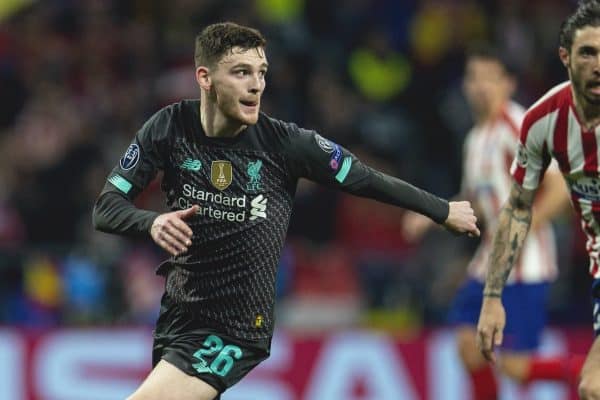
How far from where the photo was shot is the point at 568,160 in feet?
18.9

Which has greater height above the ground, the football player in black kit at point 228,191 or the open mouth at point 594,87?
the open mouth at point 594,87

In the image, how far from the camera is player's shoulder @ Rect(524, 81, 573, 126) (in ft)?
18.9

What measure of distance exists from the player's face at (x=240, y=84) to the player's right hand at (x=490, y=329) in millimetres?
1308

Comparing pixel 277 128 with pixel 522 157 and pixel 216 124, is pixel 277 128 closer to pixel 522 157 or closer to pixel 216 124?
pixel 216 124

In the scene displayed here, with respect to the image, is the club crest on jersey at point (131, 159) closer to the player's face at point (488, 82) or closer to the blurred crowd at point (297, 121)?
the player's face at point (488, 82)

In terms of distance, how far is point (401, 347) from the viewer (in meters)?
9.69

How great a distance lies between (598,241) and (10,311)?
6037 millimetres

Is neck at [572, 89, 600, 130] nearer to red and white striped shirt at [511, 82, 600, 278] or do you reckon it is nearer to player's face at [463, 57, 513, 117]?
red and white striped shirt at [511, 82, 600, 278]

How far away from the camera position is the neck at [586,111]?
5.61m

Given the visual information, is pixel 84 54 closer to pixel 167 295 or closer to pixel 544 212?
pixel 544 212

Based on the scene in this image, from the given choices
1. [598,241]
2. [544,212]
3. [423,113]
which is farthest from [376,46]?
[598,241]

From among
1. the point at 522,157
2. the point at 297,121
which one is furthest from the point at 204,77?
the point at 297,121

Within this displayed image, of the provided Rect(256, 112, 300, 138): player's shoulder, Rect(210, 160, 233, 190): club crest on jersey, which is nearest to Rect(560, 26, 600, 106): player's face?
Rect(256, 112, 300, 138): player's shoulder

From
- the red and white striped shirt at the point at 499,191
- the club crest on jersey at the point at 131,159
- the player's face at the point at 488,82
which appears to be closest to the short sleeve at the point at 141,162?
the club crest on jersey at the point at 131,159
